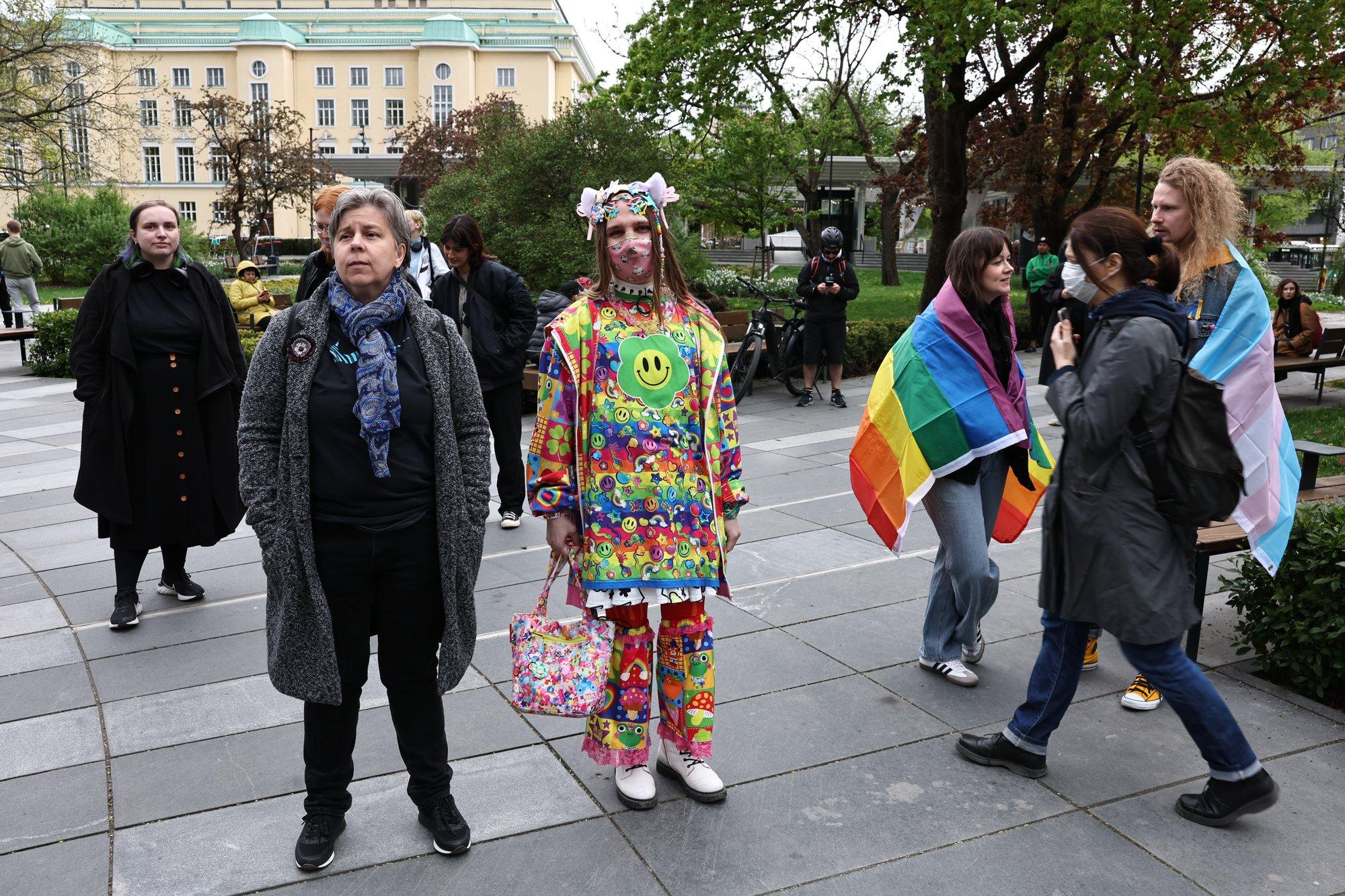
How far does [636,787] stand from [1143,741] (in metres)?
1.84

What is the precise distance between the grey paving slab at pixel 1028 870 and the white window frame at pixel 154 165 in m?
89.7

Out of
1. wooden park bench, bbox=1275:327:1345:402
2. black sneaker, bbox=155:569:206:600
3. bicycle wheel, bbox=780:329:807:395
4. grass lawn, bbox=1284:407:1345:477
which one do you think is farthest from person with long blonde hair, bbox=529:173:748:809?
wooden park bench, bbox=1275:327:1345:402

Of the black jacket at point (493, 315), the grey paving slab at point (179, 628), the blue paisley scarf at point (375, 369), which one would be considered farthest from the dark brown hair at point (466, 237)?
the blue paisley scarf at point (375, 369)

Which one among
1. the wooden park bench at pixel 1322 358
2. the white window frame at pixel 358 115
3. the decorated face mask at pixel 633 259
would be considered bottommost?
the wooden park bench at pixel 1322 358

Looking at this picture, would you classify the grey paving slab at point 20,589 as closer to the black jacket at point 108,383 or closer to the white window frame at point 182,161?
the black jacket at point 108,383

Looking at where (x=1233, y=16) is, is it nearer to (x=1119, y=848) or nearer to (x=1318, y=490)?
(x=1318, y=490)

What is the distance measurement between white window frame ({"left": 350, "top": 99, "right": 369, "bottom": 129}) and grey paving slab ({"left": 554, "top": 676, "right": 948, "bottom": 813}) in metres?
85.5

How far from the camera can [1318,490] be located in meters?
5.57

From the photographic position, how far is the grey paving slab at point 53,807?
3324mm

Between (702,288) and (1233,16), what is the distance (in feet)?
Result: 37.7

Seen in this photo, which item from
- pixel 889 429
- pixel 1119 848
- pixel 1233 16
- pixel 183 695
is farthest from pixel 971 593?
pixel 1233 16

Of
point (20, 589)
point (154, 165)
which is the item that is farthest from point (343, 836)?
point (154, 165)

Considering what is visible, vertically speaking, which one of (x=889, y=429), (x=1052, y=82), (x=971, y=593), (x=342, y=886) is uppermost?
(x=1052, y=82)

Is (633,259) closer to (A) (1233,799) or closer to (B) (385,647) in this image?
(B) (385,647)
